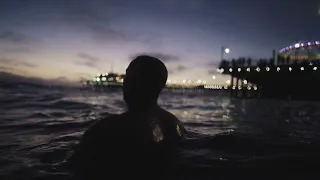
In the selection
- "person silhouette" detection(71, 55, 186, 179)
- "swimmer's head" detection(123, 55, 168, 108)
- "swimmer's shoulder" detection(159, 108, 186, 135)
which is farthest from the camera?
"swimmer's shoulder" detection(159, 108, 186, 135)

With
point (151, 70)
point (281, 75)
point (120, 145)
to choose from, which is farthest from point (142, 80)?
point (281, 75)

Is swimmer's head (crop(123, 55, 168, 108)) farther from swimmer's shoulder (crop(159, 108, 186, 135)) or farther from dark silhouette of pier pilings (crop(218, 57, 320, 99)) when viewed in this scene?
dark silhouette of pier pilings (crop(218, 57, 320, 99))

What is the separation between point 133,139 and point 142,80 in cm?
74

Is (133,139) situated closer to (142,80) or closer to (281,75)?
(142,80)

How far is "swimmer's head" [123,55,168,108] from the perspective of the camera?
3.11m

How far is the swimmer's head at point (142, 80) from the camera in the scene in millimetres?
3109

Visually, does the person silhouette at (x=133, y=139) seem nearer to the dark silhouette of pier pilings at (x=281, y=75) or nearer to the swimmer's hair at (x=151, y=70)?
the swimmer's hair at (x=151, y=70)

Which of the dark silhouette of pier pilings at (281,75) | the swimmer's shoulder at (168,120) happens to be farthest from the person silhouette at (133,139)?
the dark silhouette of pier pilings at (281,75)

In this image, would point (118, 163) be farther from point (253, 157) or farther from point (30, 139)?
point (30, 139)

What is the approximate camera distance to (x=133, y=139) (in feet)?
9.49

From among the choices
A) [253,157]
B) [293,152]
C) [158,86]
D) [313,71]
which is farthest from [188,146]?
[313,71]

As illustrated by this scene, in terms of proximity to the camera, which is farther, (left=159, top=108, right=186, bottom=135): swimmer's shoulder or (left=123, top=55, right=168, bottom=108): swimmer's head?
(left=159, top=108, right=186, bottom=135): swimmer's shoulder

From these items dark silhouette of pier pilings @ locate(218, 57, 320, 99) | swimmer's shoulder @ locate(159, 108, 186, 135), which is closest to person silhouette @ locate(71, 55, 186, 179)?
swimmer's shoulder @ locate(159, 108, 186, 135)

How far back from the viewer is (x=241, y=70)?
109ft
